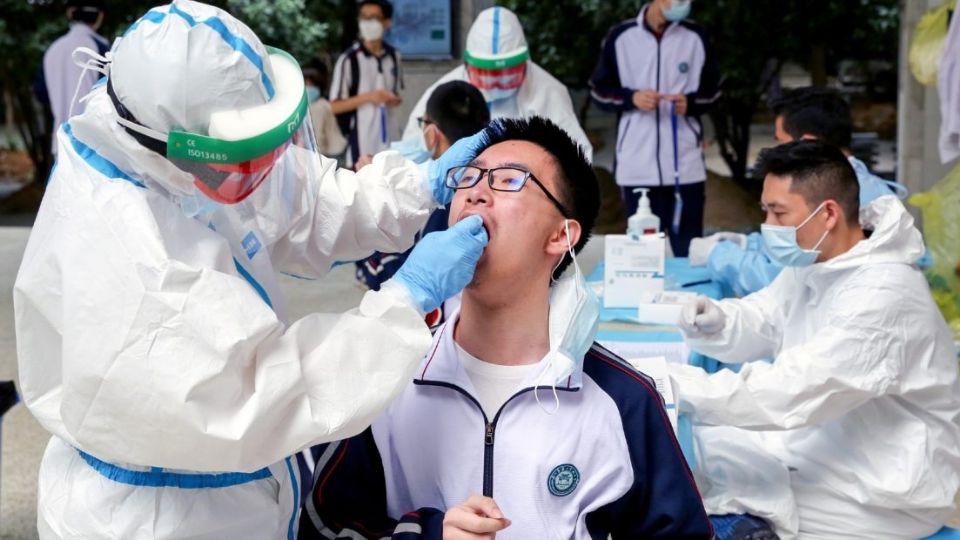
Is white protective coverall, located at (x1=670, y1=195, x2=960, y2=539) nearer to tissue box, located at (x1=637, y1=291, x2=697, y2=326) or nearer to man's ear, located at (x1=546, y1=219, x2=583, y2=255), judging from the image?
tissue box, located at (x1=637, y1=291, x2=697, y2=326)

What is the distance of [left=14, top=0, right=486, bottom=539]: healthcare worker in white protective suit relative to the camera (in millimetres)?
1483

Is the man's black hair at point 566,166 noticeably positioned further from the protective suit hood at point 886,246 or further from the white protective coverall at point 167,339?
the protective suit hood at point 886,246

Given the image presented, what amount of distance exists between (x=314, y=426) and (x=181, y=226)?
35cm

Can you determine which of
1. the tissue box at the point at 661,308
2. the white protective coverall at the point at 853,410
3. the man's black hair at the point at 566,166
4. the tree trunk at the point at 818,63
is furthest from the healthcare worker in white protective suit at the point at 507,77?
the tree trunk at the point at 818,63

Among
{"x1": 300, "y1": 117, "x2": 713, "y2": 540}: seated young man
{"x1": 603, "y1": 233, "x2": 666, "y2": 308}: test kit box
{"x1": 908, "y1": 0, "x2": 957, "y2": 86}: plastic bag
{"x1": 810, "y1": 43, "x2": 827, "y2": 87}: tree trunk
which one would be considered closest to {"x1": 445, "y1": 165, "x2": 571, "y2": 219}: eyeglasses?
{"x1": 300, "y1": 117, "x2": 713, "y2": 540}: seated young man

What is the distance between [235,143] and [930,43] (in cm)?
474

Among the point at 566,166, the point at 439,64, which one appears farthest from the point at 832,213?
the point at 439,64

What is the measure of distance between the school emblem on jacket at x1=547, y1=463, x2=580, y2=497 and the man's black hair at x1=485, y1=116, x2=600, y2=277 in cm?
37

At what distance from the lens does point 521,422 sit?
177 cm

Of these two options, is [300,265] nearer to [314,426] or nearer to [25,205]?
[314,426]

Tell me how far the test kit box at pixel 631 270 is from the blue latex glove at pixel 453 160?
1.03 m

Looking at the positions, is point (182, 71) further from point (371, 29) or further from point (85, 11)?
point (85, 11)

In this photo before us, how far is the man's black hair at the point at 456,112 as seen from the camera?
11.4 ft

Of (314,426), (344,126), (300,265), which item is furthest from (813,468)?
(344,126)
